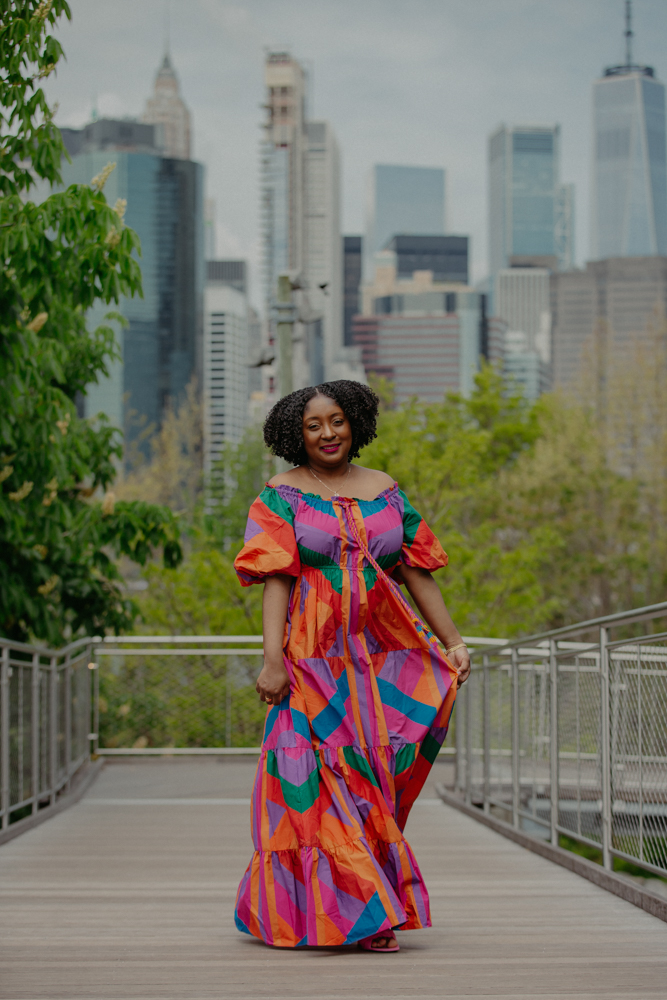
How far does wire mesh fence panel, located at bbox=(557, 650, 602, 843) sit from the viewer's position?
5012mm

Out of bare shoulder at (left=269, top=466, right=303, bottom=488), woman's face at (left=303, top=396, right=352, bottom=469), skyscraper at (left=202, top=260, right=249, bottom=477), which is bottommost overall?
bare shoulder at (left=269, top=466, right=303, bottom=488)

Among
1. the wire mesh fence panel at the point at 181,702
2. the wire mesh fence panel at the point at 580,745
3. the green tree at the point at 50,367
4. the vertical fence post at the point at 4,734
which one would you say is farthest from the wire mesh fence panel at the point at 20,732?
the wire mesh fence panel at the point at 181,702

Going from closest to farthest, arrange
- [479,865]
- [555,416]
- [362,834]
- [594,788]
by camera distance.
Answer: [362,834] → [594,788] → [479,865] → [555,416]

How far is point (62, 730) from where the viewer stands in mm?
8555

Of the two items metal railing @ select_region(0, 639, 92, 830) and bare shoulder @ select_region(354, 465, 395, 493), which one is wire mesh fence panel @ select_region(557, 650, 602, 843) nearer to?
bare shoulder @ select_region(354, 465, 395, 493)

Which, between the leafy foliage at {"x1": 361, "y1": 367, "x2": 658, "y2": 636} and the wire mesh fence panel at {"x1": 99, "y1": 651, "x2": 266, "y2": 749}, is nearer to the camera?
the wire mesh fence panel at {"x1": 99, "y1": 651, "x2": 266, "y2": 749}

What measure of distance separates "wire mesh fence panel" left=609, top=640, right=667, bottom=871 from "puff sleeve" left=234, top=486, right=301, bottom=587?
4.28 feet

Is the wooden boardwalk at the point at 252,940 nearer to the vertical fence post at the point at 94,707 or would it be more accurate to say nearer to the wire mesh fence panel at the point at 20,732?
the wire mesh fence panel at the point at 20,732

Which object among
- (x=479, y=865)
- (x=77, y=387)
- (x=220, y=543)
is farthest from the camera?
(x=220, y=543)

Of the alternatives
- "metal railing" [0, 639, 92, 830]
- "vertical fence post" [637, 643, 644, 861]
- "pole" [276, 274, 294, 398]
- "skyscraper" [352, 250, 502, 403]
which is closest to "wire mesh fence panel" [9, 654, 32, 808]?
"metal railing" [0, 639, 92, 830]

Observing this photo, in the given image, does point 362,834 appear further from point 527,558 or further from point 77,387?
point 527,558

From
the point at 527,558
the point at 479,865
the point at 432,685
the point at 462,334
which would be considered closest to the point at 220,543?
the point at 527,558

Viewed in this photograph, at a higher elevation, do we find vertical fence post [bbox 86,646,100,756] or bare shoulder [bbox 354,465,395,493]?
bare shoulder [bbox 354,465,395,493]

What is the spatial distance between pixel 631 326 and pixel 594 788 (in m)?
172
